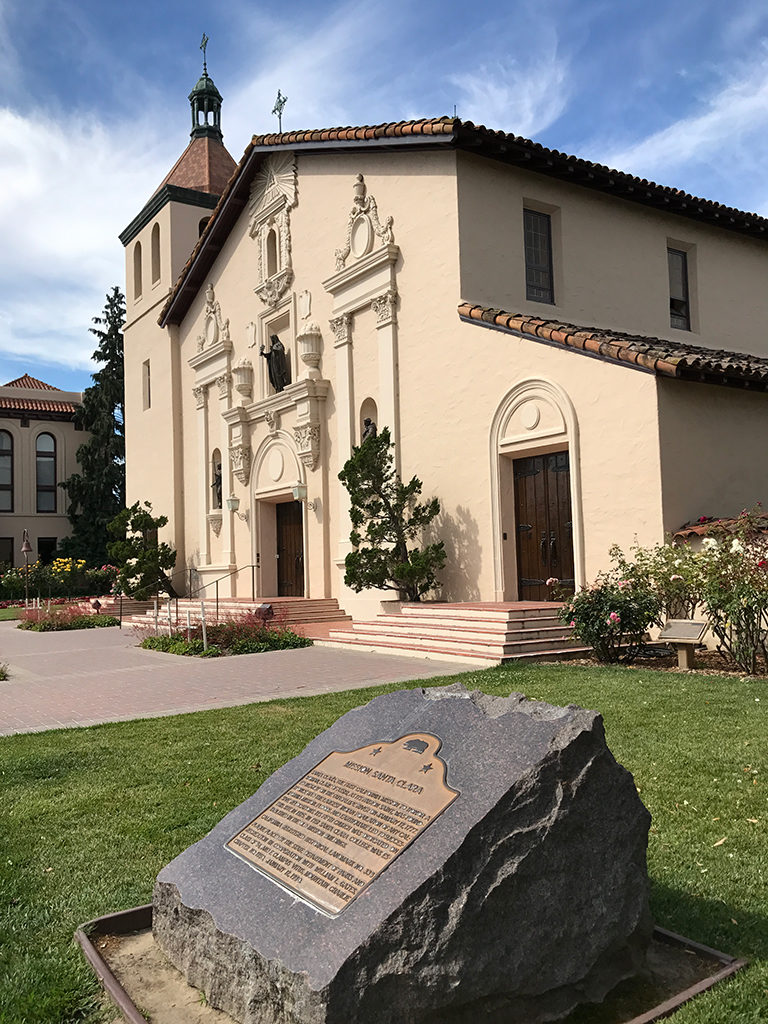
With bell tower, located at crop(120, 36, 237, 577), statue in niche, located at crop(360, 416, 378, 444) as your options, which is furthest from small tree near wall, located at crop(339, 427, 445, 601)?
bell tower, located at crop(120, 36, 237, 577)

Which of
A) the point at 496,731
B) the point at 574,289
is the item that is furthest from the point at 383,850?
the point at 574,289

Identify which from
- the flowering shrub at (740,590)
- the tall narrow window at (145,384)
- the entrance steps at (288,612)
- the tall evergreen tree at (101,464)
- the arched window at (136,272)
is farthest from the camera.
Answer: the tall evergreen tree at (101,464)

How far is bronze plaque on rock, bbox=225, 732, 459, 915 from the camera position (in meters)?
3.06

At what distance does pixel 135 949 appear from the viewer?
3.60 m

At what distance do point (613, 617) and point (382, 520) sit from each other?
22.2ft

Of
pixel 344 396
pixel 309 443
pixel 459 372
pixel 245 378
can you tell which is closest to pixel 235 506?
pixel 245 378

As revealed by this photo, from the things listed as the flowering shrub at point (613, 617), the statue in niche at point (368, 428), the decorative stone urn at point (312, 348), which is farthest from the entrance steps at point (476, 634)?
the decorative stone urn at point (312, 348)

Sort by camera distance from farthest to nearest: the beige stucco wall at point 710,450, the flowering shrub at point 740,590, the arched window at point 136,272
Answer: the arched window at point 136,272 → the beige stucco wall at point 710,450 → the flowering shrub at point 740,590

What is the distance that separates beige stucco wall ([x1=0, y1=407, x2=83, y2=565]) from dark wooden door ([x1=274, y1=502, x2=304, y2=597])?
2848 cm

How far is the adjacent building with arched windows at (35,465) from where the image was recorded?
1875 inches

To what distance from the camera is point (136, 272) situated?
31.1 metres

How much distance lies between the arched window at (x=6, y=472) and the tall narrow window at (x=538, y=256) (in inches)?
1518

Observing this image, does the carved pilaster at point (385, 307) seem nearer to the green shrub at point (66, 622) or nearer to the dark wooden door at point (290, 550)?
the dark wooden door at point (290, 550)

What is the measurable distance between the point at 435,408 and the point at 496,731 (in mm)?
13829
